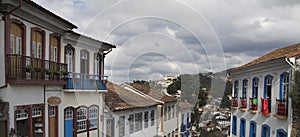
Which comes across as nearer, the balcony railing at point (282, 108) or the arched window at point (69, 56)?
the balcony railing at point (282, 108)

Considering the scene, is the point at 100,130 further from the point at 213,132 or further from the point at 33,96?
the point at 213,132

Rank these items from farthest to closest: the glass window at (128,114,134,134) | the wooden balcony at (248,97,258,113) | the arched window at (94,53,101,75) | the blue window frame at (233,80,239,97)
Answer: the blue window frame at (233,80,239,97)
the glass window at (128,114,134,134)
the wooden balcony at (248,97,258,113)
the arched window at (94,53,101,75)

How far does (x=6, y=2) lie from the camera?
804cm

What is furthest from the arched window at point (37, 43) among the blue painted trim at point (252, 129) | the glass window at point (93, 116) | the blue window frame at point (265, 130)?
the blue painted trim at point (252, 129)

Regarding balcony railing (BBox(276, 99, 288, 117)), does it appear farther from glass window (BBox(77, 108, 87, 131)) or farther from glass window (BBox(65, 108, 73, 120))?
glass window (BBox(65, 108, 73, 120))

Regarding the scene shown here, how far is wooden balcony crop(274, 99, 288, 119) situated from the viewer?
11.2 m

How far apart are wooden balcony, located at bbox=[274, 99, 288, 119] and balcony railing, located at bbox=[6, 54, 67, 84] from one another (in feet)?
24.9

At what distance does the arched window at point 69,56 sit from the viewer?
12.4 metres

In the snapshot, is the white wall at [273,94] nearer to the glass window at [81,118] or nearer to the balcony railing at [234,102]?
the balcony railing at [234,102]

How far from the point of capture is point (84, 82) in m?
12.7

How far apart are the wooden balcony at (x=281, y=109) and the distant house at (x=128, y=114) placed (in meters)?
4.85

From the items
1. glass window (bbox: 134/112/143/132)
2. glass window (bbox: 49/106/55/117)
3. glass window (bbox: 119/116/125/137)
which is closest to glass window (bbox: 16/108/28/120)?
glass window (bbox: 49/106/55/117)

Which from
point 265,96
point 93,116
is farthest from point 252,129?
point 93,116

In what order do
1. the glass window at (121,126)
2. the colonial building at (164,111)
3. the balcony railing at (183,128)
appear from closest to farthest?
the colonial building at (164,111) → the balcony railing at (183,128) → the glass window at (121,126)
